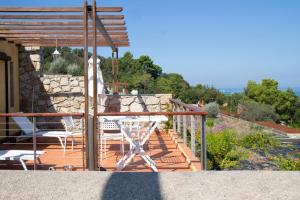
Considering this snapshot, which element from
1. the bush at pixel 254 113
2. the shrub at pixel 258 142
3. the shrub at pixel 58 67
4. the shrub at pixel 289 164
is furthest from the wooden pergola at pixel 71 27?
the bush at pixel 254 113

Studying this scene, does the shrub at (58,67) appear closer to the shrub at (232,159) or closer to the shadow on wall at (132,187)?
the shrub at (232,159)

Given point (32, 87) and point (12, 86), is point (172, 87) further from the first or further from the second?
point (12, 86)

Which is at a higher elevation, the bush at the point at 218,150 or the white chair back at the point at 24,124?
the white chair back at the point at 24,124

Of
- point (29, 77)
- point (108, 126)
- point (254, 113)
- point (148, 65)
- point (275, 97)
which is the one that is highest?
point (148, 65)

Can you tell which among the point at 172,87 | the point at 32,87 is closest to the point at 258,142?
the point at 32,87

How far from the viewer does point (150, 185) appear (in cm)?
336

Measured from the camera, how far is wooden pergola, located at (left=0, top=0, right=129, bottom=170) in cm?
446

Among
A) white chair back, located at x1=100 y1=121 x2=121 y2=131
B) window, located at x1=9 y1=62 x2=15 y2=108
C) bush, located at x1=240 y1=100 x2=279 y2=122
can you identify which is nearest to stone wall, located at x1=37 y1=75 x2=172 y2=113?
window, located at x1=9 y1=62 x2=15 y2=108

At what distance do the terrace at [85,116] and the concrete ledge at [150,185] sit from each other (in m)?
0.73

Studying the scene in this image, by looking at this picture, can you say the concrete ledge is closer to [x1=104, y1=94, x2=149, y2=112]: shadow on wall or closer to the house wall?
the house wall

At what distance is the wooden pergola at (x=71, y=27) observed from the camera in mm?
4461

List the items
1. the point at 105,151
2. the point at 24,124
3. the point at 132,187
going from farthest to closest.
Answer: the point at 24,124, the point at 105,151, the point at 132,187

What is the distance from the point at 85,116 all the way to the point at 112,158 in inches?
63.0

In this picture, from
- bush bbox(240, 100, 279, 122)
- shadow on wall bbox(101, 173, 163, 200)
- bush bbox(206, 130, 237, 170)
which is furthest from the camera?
bush bbox(240, 100, 279, 122)
